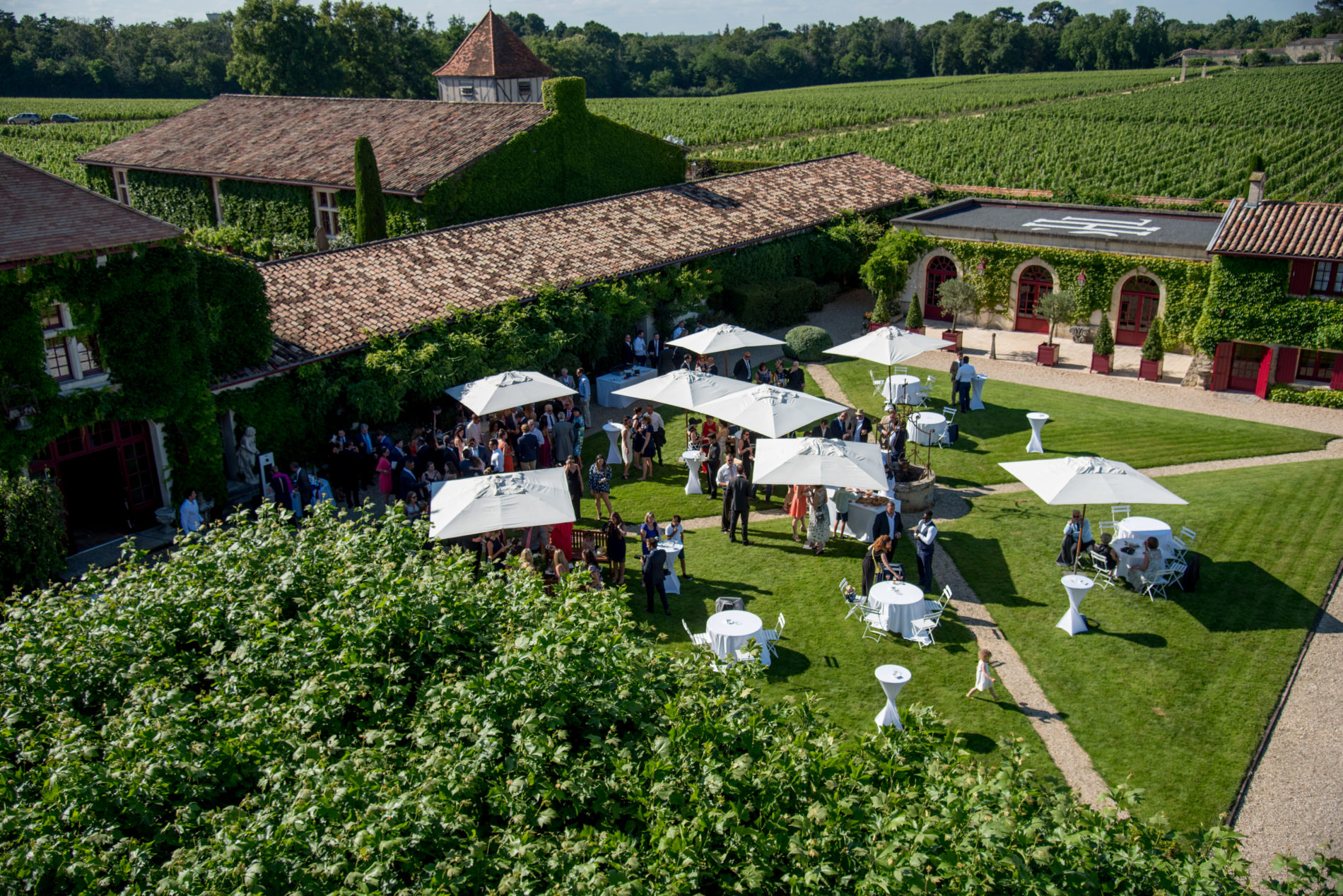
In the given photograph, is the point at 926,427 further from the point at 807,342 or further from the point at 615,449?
the point at 615,449

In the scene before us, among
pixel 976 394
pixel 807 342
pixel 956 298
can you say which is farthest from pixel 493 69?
pixel 976 394

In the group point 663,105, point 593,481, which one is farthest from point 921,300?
point 663,105

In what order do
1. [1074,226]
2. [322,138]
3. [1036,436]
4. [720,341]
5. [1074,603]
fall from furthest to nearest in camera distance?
[322,138]
[1074,226]
[720,341]
[1036,436]
[1074,603]

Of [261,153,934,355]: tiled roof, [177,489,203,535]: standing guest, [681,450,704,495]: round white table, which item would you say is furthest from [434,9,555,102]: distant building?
[177,489,203,535]: standing guest

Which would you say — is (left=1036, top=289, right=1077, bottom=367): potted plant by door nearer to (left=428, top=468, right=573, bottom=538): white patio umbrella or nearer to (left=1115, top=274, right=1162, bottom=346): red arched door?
(left=1115, top=274, right=1162, bottom=346): red arched door

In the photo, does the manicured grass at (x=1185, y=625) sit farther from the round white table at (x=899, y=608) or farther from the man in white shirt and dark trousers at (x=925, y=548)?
the round white table at (x=899, y=608)

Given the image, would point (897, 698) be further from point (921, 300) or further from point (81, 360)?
point (921, 300)
